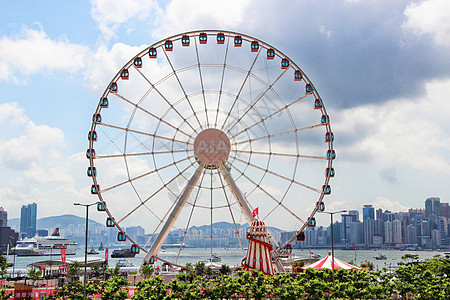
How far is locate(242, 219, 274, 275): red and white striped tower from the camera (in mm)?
43312

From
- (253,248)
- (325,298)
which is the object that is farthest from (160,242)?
(325,298)

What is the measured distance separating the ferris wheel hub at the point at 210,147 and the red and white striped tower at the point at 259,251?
6.91m

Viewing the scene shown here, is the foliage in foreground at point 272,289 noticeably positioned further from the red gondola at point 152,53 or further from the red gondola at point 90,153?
the red gondola at point 152,53

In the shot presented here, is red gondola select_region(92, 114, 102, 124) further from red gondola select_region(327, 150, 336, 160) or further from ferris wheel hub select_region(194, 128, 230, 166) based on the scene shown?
red gondola select_region(327, 150, 336, 160)

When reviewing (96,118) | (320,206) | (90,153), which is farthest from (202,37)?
(320,206)

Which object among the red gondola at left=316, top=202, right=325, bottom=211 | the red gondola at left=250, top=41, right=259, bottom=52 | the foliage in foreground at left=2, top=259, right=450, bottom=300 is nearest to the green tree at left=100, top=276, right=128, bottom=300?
the foliage in foreground at left=2, top=259, right=450, bottom=300

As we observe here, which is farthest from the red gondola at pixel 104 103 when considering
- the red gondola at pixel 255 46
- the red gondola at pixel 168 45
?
the red gondola at pixel 255 46

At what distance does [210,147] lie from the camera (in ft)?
151

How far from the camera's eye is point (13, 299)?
124ft

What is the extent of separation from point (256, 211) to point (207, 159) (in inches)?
250

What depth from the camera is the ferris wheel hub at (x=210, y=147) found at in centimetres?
4600

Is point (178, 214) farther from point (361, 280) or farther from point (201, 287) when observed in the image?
point (361, 280)

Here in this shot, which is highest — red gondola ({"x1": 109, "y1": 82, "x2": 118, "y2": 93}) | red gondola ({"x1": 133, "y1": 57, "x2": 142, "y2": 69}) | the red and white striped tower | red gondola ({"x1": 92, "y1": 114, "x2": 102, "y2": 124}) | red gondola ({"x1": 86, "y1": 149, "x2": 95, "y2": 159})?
red gondola ({"x1": 133, "y1": 57, "x2": 142, "y2": 69})

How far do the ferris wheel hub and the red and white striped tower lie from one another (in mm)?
6914
